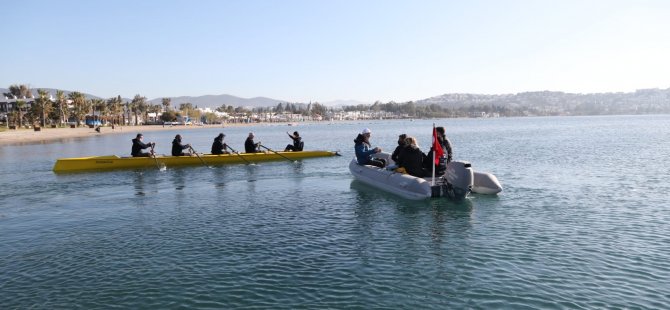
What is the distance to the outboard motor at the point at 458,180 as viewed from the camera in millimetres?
15327

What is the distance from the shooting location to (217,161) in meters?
29.6

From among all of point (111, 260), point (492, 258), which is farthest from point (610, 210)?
point (111, 260)

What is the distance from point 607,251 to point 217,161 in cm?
2385

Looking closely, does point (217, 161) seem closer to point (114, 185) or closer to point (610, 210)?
point (114, 185)

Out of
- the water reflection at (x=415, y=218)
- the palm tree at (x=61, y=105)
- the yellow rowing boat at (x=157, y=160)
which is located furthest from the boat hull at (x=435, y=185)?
the palm tree at (x=61, y=105)

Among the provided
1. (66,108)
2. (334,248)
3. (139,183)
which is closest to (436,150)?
(334,248)

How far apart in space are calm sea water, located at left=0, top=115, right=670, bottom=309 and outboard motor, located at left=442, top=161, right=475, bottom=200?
1.56ft

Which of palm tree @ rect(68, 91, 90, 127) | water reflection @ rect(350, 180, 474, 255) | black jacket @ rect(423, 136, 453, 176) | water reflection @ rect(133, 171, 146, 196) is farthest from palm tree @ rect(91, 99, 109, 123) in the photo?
black jacket @ rect(423, 136, 453, 176)

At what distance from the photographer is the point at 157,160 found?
91.5 ft

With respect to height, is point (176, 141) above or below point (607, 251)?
above

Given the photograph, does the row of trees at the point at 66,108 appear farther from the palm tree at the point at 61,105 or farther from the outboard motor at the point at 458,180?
the outboard motor at the point at 458,180

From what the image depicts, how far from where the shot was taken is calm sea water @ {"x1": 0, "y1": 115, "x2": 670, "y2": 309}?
26.6ft

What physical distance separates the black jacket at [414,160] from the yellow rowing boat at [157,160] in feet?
50.1

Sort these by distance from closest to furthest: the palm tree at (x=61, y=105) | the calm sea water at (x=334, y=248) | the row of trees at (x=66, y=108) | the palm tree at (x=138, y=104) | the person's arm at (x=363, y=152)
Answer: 1. the calm sea water at (x=334, y=248)
2. the person's arm at (x=363, y=152)
3. the row of trees at (x=66, y=108)
4. the palm tree at (x=61, y=105)
5. the palm tree at (x=138, y=104)
